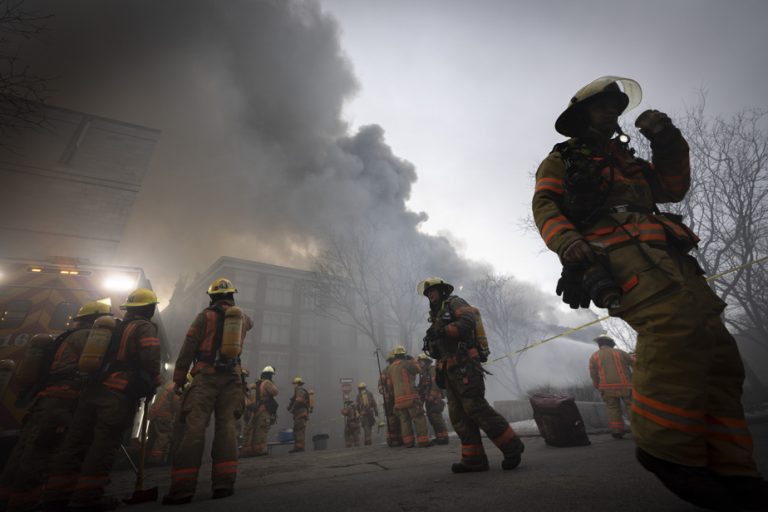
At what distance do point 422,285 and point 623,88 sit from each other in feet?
9.43

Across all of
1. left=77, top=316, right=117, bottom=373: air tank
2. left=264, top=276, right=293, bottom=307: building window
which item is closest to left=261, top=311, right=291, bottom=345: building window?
left=264, top=276, right=293, bottom=307: building window

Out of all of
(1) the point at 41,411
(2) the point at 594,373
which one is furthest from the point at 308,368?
(1) the point at 41,411

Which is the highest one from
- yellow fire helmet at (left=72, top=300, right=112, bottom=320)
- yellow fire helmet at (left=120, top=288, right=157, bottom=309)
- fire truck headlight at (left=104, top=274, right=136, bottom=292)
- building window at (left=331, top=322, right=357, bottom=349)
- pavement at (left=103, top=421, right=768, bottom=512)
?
building window at (left=331, top=322, right=357, bottom=349)

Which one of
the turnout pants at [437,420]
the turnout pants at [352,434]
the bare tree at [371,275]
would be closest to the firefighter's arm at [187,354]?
the turnout pants at [437,420]

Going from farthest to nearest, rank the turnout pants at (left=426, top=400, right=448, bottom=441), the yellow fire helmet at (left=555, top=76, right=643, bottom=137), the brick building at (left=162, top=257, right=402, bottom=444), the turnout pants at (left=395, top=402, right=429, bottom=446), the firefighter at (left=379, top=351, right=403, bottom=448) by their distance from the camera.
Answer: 1. the brick building at (left=162, top=257, right=402, bottom=444)
2. the firefighter at (left=379, top=351, right=403, bottom=448)
3. the turnout pants at (left=426, top=400, right=448, bottom=441)
4. the turnout pants at (left=395, top=402, right=429, bottom=446)
5. the yellow fire helmet at (left=555, top=76, right=643, bottom=137)

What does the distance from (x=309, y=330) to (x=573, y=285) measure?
30.2 meters

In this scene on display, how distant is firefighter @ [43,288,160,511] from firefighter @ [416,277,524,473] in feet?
9.70

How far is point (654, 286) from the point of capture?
1448 millimetres

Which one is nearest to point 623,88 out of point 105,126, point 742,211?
point 742,211

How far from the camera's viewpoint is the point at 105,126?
17.4m

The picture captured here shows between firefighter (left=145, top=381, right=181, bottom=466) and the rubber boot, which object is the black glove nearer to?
the rubber boot

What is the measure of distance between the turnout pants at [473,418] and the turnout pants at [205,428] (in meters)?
2.01

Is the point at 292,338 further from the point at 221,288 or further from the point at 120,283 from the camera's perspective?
the point at 221,288

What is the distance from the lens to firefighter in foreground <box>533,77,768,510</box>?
1275mm
